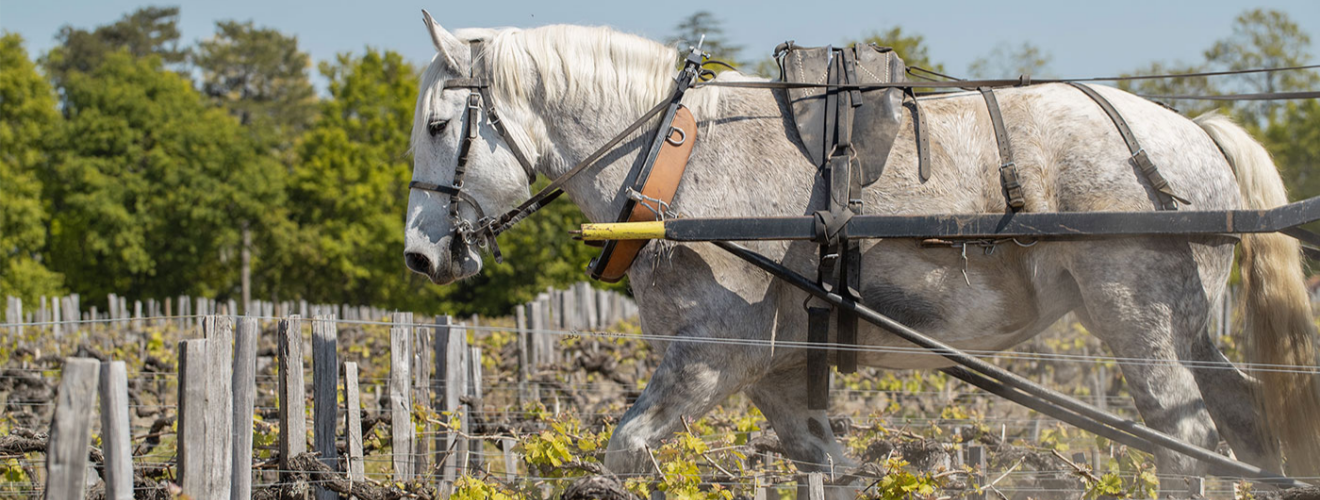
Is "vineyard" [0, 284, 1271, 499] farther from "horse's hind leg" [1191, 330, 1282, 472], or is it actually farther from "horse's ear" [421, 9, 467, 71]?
"horse's ear" [421, 9, 467, 71]

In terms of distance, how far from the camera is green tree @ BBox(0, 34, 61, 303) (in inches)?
1184

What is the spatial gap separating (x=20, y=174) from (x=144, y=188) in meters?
5.49

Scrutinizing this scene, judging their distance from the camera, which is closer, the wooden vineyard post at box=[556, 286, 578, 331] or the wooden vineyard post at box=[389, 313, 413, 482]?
the wooden vineyard post at box=[389, 313, 413, 482]

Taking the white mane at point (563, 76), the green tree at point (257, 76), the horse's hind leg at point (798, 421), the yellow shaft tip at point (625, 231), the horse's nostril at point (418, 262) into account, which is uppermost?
the green tree at point (257, 76)

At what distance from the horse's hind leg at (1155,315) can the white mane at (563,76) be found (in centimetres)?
152

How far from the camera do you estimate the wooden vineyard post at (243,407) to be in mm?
3795

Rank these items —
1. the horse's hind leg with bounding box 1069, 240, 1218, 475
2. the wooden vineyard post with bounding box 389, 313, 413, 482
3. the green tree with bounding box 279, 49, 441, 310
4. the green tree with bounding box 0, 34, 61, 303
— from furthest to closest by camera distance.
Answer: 1. the green tree with bounding box 279, 49, 441, 310
2. the green tree with bounding box 0, 34, 61, 303
3. the wooden vineyard post with bounding box 389, 313, 413, 482
4. the horse's hind leg with bounding box 1069, 240, 1218, 475

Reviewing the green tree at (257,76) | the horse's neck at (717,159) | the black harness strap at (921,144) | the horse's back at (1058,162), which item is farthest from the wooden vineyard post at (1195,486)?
the green tree at (257,76)

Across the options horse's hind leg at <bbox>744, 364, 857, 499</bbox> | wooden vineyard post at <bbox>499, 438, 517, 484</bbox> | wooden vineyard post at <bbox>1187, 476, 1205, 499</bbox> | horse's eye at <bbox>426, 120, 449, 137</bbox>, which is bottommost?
wooden vineyard post at <bbox>499, 438, 517, 484</bbox>

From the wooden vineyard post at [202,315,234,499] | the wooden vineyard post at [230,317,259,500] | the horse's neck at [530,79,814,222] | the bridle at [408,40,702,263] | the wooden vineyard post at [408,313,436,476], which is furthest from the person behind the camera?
the wooden vineyard post at [408,313,436,476]

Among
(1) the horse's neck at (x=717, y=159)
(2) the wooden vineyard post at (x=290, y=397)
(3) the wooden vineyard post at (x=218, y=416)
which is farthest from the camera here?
(2) the wooden vineyard post at (x=290, y=397)

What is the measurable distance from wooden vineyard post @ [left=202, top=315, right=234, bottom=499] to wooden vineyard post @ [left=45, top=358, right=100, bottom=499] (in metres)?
0.76

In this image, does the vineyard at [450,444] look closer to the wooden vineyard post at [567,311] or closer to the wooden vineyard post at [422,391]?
the wooden vineyard post at [422,391]

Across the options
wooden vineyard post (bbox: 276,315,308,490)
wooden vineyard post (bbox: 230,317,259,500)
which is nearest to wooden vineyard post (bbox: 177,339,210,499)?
wooden vineyard post (bbox: 230,317,259,500)
